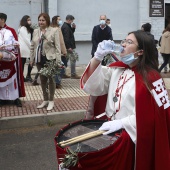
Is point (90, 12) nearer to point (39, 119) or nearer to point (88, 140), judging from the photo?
point (39, 119)

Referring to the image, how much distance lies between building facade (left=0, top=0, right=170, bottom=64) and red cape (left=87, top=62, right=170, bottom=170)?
10.3 metres

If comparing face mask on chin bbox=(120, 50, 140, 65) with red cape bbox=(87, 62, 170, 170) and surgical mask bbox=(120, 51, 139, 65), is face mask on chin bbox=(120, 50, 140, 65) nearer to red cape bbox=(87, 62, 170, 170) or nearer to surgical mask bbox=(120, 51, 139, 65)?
surgical mask bbox=(120, 51, 139, 65)

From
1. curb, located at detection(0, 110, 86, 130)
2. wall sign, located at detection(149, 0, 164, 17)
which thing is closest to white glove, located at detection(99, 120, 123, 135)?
curb, located at detection(0, 110, 86, 130)

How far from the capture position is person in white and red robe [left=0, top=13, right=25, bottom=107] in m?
6.71

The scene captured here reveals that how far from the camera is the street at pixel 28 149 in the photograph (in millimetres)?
4570

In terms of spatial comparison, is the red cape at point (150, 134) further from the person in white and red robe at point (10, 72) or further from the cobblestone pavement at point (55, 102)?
the person in white and red robe at point (10, 72)

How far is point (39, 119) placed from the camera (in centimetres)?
642

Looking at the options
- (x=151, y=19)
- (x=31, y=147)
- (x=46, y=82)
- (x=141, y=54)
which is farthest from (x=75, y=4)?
(x=141, y=54)

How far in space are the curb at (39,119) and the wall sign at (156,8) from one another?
7.87 metres

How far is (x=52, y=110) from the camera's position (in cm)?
683

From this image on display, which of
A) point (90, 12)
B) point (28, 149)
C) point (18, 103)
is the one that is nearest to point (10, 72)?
point (18, 103)

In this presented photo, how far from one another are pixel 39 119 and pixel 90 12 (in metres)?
7.44

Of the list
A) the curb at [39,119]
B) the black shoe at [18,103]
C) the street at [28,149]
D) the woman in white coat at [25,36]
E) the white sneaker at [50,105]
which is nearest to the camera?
the street at [28,149]

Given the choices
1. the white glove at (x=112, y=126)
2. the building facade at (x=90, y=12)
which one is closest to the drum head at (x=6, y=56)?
the white glove at (x=112, y=126)
